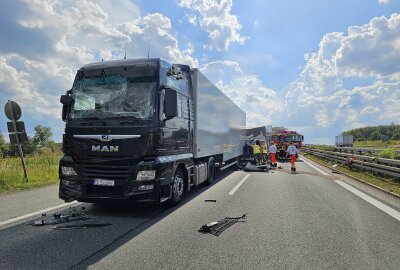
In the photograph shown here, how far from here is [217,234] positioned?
18.6ft

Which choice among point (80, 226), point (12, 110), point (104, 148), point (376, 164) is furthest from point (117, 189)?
point (376, 164)

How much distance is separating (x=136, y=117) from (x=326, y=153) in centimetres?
2571

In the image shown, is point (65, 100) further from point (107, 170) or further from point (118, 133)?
point (107, 170)

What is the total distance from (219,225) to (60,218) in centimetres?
304

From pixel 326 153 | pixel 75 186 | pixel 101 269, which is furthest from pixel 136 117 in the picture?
pixel 326 153

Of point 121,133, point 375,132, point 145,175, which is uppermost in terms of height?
point 375,132

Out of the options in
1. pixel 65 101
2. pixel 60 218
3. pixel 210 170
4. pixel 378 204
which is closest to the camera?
pixel 60 218

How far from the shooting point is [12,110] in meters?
12.5

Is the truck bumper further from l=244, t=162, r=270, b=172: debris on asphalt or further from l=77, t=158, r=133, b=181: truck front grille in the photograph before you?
l=244, t=162, r=270, b=172: debris on asphalt

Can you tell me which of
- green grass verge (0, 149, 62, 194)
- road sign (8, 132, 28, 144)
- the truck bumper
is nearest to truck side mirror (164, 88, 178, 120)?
the truck bumper

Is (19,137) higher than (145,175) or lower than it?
higher

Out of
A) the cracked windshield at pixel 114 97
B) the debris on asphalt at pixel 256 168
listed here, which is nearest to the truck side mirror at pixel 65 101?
the cracked windshield at pixel 114 97

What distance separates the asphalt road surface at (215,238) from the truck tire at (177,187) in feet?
0.68

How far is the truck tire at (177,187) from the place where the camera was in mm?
7953
